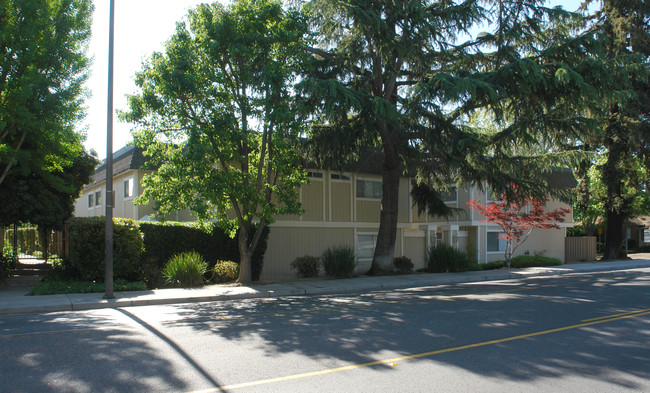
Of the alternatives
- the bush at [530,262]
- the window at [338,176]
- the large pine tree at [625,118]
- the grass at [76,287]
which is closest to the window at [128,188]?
the grass at [76,287]

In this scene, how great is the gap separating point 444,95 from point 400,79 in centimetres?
609

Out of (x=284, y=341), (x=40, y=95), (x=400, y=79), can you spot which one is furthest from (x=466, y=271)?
(x=40, y=95)

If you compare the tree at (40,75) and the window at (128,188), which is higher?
the tree at (40,75)

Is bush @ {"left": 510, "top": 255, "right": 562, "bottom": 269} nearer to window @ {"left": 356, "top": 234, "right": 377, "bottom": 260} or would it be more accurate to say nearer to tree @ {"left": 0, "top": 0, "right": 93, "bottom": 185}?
window @ {"left": 356, "top": 234, "right": 377, "bottom": 260}

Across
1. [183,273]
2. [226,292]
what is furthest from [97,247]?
[226,292]

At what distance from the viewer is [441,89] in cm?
1584

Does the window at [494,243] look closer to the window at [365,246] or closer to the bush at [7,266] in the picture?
the window at [365,246]

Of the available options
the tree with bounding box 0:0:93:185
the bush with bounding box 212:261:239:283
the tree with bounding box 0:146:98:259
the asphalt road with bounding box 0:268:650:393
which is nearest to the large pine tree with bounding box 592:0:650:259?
the asphalt road with bounding box 0:268:650:393

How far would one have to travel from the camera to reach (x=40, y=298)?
13070 mm

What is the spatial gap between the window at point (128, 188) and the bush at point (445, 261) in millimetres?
14589

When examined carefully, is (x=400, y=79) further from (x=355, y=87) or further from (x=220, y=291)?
(x=220, y=291)

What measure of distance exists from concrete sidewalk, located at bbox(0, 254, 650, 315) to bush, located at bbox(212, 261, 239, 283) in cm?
128

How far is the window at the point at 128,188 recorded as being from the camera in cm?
2372

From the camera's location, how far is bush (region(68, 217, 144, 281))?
15312 millimetres
